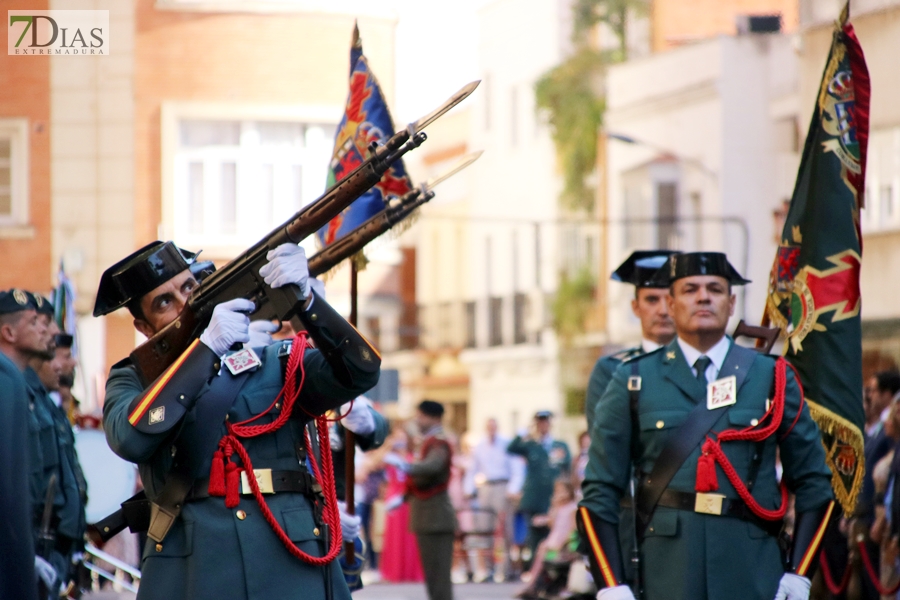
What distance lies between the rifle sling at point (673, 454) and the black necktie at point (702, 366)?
0.09 metres

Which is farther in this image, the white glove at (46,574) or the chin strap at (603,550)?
the white glove at (46,574)

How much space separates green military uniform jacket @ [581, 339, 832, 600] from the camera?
6.04m

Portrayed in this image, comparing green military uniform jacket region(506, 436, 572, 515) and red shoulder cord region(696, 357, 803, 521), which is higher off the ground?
red shoulder cord region(696, 357, 803, 521)

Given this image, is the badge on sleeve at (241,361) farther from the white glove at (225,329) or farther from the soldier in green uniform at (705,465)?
the soldier in green uniform at (705,465)

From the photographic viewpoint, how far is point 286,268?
5.26m

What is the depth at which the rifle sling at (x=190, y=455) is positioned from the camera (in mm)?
5219

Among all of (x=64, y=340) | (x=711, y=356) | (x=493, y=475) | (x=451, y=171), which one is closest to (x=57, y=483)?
(x=64, y=340)

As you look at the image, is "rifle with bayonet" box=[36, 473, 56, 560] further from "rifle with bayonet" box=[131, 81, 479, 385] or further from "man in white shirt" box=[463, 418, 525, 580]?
"man in white shirt" box=[463, 418, 525, 580]

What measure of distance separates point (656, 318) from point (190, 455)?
3535 mm

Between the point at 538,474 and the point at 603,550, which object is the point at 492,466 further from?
the point at 603,550

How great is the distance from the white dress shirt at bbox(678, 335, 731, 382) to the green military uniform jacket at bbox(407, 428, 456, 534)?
736cm

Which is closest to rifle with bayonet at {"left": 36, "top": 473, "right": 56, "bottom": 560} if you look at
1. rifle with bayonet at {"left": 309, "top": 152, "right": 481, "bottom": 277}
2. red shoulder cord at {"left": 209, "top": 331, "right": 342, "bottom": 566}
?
rifle with bayonet at {"left": 309, "top": 152, "right": 481, "bottom": 277}

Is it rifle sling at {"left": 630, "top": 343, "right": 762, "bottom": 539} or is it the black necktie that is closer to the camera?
rifle sling at {"left": 630, "top": 343, "right": 762, "bottom": 539}

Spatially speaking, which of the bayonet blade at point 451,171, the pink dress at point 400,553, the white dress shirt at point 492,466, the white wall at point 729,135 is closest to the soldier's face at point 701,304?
the bayonet blade at point 451,171
